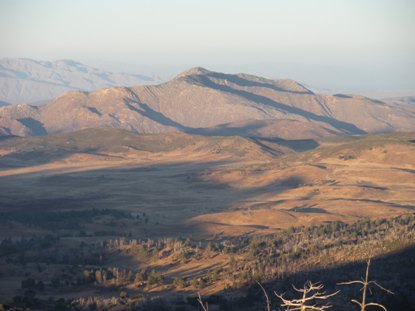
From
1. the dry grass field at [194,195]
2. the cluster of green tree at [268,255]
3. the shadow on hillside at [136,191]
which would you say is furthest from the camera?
the shadow on hillside at [136,191]

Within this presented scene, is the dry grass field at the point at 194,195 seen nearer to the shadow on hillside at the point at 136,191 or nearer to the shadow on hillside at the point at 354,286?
the shadow on hillside at the point at 136,191

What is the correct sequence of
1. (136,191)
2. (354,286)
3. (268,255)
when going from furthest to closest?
1. (136,191)
2. (268,255)
3. (354,286)

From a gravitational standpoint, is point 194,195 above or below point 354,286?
below

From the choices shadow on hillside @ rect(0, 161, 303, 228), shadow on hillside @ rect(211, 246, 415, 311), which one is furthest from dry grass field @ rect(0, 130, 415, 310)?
shadow on hillside @ rect(211, 246, 415, 311)

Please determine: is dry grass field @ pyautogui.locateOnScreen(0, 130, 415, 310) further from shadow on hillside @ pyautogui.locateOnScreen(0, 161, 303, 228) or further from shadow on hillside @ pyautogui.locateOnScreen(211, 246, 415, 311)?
shadow on hillside @ pyautogui.locateOnScreen(211, 246, 415, 311)

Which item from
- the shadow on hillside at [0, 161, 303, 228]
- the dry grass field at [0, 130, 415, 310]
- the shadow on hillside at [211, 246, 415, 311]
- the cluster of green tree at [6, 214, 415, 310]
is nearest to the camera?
the shadow on hillside at [211, 246, 415, 311]

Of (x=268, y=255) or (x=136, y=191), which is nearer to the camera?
(x=268, y=255)

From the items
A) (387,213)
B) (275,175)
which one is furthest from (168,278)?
(275,175)

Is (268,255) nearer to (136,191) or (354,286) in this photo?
(354,286)

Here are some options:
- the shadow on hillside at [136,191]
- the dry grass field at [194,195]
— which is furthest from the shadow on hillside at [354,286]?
the shadow on hillside at [136,191]

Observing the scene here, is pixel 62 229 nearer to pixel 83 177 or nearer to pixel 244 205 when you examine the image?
pixel 244 205

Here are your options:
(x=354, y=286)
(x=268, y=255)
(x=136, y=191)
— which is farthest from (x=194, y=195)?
(x=354, y=286)
